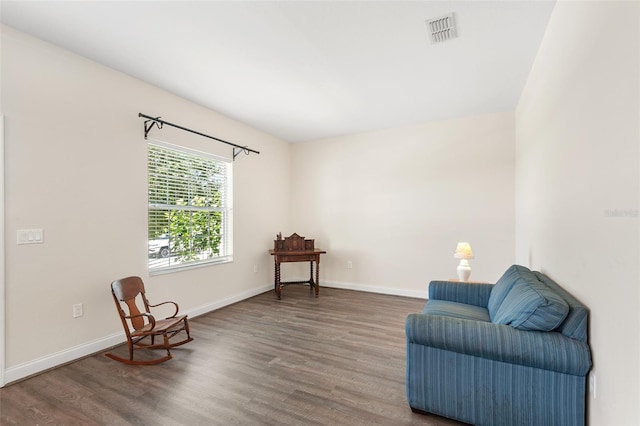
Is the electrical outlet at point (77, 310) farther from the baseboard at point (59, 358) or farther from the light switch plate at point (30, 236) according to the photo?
the light switch plate at point (30, 236)

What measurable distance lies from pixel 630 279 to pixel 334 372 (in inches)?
76.1

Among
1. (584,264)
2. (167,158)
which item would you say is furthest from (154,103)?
(584,264)

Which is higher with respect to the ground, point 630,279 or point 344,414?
point 630,279

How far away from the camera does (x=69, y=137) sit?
8.27ft

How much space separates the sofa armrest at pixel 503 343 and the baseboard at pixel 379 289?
111 inches

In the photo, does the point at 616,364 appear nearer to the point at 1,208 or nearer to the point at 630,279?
the point at 630,279

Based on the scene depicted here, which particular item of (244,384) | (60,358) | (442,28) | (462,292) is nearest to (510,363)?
(462,292)

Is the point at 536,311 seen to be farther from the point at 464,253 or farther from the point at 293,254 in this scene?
the point at 293,254

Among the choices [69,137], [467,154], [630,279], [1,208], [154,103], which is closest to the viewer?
[630,279]

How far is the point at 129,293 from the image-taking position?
8.73ft

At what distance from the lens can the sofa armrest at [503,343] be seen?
142cm

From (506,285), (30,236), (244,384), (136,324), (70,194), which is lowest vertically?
(244,384)

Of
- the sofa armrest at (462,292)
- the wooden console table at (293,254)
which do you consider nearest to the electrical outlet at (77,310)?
the wooden console table at (293,254)

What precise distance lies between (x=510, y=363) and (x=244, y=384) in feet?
5.92
